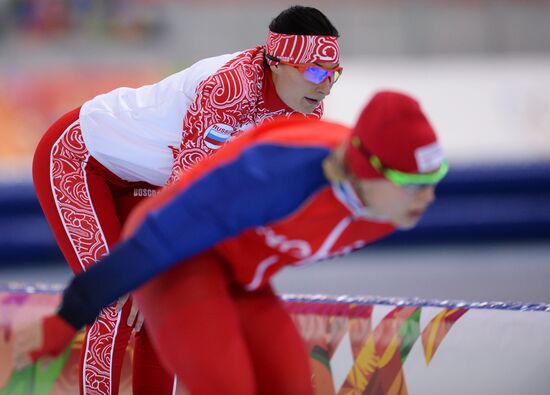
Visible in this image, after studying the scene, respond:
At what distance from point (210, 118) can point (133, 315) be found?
65cm

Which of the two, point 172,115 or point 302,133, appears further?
point 172,115

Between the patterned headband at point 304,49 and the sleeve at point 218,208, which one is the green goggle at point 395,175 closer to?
the sleeve at point 218,208

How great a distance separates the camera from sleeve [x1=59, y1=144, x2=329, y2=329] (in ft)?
5.66

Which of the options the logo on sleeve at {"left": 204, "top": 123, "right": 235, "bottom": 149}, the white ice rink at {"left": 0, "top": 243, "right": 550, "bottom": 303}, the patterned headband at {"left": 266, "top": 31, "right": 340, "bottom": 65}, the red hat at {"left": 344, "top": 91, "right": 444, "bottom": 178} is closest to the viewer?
the red hat at {"left": 344, "top": 91, "right": 444, "bottom": 178}

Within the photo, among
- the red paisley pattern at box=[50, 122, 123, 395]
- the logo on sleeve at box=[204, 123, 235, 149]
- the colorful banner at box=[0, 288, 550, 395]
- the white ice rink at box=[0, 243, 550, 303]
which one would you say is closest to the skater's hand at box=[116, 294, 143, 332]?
the red paisley pattern at box=[50, 122, 123, 395]

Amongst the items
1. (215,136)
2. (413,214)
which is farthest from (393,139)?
(215,136)

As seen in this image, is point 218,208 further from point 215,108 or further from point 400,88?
point 400,88

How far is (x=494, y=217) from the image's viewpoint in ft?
20.0

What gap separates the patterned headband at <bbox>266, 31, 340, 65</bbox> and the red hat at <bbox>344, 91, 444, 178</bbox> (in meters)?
0.82

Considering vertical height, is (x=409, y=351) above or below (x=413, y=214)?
below

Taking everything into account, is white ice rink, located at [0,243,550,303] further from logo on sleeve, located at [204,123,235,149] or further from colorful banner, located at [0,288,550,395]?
logo on sleeve, located at [204,123,235,149]

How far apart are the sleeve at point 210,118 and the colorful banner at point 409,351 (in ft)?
2.79

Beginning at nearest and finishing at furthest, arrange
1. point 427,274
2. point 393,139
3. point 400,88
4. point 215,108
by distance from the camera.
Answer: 1. point 393,139
2. point 215,108
3. point 427,274
4. point 400,88

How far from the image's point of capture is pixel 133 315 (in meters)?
2.62
